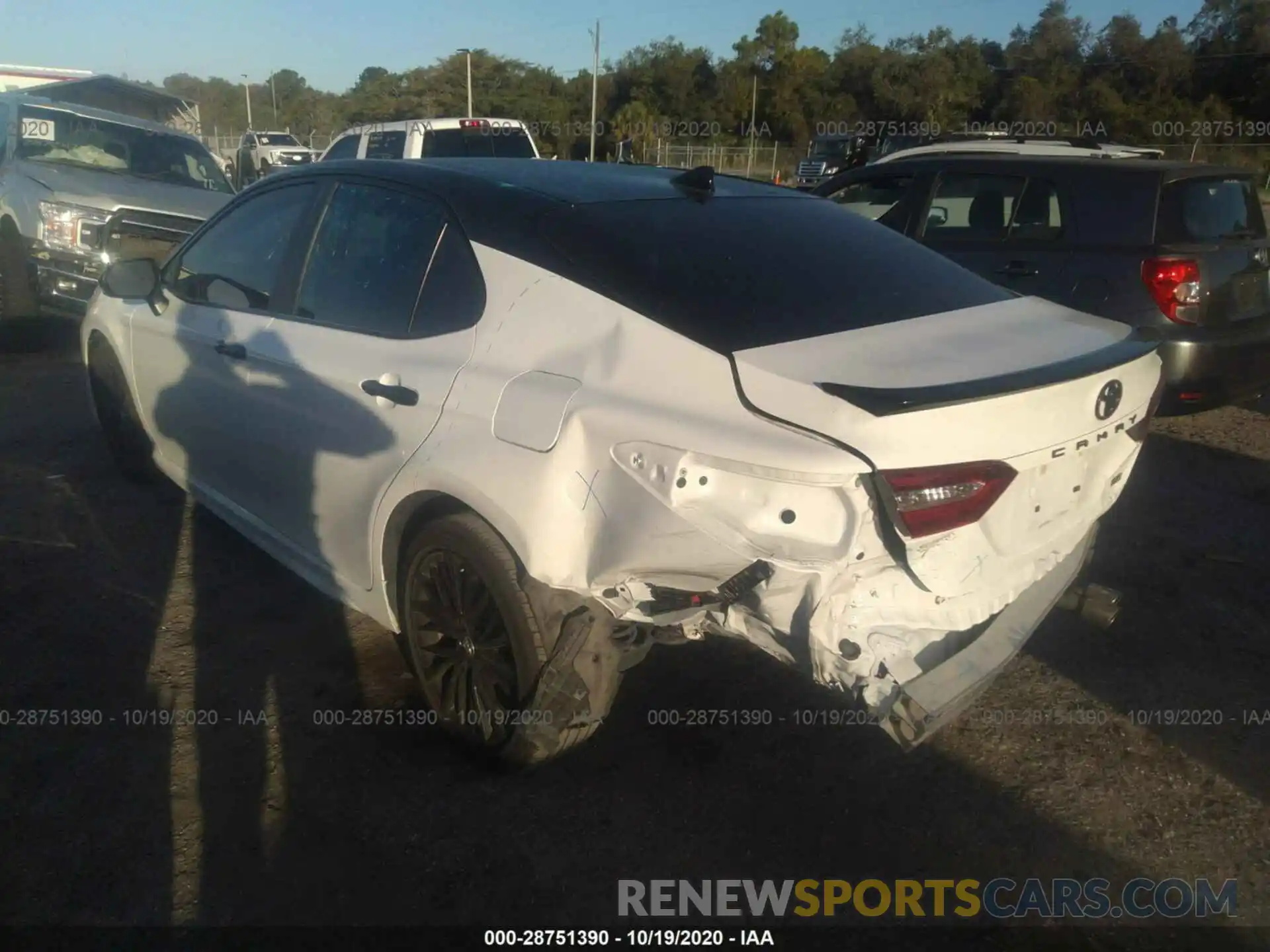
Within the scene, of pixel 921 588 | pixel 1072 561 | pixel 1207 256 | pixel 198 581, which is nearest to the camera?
pixel 921 588

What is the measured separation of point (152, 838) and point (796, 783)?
5.83ft

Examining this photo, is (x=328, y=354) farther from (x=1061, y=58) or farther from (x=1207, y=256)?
(x=1061, y=58)

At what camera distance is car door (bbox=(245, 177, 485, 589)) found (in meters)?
2.93

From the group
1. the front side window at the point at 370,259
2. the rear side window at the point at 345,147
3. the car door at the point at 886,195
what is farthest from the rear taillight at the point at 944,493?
the rear side window at the point at 345,147

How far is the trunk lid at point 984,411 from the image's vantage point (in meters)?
2.20

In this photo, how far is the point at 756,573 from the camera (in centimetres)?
231

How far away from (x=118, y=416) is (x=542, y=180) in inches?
114

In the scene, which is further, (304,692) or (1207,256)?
(1207,256)

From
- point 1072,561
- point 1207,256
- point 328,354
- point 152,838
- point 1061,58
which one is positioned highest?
point 1061,58

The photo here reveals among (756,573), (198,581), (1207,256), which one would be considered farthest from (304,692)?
(1207,256)

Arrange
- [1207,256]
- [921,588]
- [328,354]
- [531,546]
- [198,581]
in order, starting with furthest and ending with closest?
1. [1207,256]
2. [198,581]
3. [328,354]
4. [531,546]
5. [921,588]

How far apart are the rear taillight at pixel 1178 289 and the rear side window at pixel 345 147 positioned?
36.7ft

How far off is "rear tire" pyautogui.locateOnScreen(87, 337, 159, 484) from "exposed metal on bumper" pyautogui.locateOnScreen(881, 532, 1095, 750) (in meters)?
3.80

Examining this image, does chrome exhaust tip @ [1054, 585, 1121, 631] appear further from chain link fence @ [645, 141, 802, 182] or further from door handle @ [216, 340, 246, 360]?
chain link fence @ [645, 141, 802, 182]
